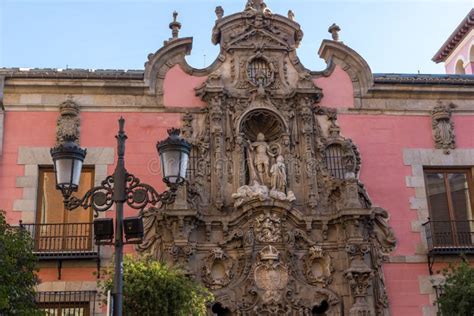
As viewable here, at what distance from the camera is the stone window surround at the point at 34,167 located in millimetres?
13664

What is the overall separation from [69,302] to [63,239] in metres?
1.23

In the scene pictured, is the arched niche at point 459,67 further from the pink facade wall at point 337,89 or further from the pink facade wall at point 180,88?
the pink facade wall at point 180,88

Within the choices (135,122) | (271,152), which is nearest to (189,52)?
(135,122)

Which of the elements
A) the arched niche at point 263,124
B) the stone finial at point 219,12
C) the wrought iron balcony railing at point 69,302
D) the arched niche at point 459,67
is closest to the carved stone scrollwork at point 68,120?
the wrought iron balcony railing at point 69,302

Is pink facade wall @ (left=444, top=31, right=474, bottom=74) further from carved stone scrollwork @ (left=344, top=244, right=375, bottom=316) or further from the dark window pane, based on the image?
carved stone scrollwork @ (left=344, top=244, right=375, bottom=316)

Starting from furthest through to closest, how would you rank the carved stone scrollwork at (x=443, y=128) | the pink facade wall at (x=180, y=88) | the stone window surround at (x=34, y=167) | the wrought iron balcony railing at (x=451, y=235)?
the carved stone scrollwork at (x=443, y=128)
the pink facade wall at (x=180, y=88)
the wrought iron balcony railing at (x=451, y=235)
the stone window surround at (x=34, y=167)

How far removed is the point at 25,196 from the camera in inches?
541

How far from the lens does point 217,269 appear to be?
44.4ft

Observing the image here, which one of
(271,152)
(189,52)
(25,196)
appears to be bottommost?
(25,196)

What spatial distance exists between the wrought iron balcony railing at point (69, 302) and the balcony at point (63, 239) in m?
0.39

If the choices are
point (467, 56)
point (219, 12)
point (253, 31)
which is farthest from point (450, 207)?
point (467, 56)

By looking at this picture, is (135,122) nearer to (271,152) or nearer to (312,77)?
(271,152)

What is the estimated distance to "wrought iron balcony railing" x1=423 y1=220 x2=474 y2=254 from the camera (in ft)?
46.0

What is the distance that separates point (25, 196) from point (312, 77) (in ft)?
21.9
